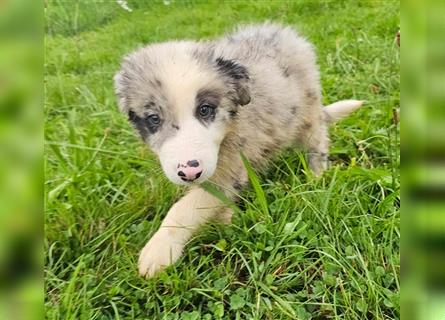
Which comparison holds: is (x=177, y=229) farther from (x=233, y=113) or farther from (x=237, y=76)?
(x=237, y=76)

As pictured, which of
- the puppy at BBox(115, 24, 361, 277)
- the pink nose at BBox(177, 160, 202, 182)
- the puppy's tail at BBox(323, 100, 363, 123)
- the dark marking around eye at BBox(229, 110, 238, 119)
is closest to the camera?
A: the pink nose at BBox(177, 160, 202, 182)

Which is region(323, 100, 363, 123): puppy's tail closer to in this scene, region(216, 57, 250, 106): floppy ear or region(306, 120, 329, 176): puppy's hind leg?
region(306, 120, 329, 176): puppy's hind leg

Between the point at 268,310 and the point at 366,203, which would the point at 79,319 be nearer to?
the point at 268,310

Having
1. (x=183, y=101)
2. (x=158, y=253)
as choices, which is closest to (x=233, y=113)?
(x=183, y=101)

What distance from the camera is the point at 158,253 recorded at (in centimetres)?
150

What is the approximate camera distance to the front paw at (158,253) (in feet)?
4.75

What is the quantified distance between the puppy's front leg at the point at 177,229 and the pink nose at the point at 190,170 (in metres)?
0.27

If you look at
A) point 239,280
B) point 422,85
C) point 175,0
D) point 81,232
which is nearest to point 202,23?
point 175,0

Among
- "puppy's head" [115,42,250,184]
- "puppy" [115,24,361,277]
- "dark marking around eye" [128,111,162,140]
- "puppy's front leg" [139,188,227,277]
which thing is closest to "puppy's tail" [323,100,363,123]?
"puppy" [115,24,361,277]

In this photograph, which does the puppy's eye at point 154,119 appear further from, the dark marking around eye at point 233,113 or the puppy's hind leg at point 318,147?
the puppy's hind leg at point 318,147

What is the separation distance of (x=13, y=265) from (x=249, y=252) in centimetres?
96

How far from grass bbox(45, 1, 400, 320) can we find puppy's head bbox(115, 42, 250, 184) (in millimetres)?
229

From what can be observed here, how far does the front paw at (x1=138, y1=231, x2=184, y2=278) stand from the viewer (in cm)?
145

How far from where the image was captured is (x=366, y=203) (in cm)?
151
